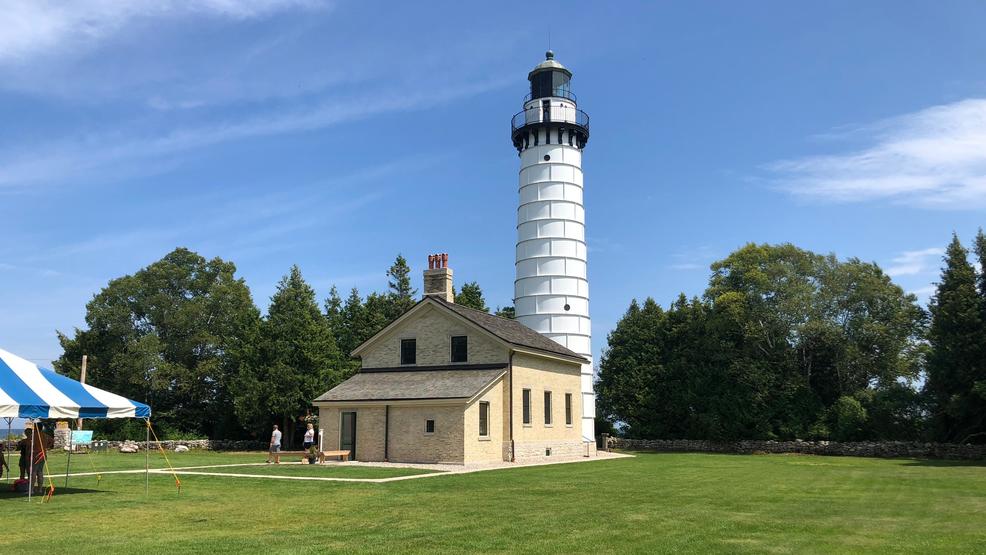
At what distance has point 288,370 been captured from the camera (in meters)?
40.2

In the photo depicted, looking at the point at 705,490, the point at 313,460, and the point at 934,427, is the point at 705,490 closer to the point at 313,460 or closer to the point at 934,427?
the point at 313,460

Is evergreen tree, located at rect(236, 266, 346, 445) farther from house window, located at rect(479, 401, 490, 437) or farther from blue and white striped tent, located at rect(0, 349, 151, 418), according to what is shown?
blue and white striped tent, located at rect(0, 349, 151, 418)

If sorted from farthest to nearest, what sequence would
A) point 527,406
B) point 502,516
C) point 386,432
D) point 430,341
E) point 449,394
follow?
point 430,341, point 527,406, point 386,432, point 449,394, point 502,516

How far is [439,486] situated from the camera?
18.2 meters

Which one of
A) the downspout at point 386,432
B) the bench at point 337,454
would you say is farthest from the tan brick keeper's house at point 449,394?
the bench at point 337,454

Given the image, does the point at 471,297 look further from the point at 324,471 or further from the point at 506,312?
the point at 324,471

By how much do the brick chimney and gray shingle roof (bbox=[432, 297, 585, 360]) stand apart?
0.91 metres

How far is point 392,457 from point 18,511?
15.0 meters

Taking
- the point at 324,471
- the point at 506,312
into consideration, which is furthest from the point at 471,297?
the point at 324,471

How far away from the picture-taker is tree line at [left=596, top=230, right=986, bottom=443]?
35.8 m

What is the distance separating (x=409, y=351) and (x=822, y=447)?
74.9 ft

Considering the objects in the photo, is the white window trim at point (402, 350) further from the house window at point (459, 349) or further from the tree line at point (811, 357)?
the tree line at point (811, 357)

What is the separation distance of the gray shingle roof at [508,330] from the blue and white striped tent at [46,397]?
1470 centimetres

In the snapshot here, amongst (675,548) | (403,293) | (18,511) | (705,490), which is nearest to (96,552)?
(18,511)
